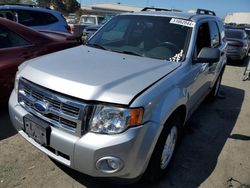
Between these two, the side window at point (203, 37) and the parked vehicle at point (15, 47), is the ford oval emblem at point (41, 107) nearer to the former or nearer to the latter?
the parked vehicle at point (15, 47)

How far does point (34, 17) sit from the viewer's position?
7895mm

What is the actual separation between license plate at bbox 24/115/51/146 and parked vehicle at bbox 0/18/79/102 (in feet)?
5.32

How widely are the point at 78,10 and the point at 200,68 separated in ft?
170

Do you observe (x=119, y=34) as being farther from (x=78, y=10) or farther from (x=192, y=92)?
(x=78, y=10)

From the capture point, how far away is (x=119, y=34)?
4.11m

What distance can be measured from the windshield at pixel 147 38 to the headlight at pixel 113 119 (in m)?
1.31

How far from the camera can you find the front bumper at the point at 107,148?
7.49ft

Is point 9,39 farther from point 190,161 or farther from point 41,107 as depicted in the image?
point 190,161

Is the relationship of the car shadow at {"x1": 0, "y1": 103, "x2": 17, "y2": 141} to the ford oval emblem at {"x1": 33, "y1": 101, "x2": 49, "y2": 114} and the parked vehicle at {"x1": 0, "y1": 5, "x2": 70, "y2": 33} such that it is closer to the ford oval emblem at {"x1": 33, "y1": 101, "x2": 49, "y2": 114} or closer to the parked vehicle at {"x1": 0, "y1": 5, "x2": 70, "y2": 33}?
the ford oval emblem at {"x1": 33, "y1": 101, "x2": 49, "y2": 114}

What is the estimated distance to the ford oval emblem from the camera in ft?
8.55

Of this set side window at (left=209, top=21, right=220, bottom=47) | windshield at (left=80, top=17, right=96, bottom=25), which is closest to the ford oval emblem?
side window at (left=209, top=21, right=220, bottom=47)

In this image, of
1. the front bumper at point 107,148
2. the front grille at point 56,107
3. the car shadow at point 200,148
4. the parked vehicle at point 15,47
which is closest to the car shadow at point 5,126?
the parked vehicle at point 15,47

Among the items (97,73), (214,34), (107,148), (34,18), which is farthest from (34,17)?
(107,148)

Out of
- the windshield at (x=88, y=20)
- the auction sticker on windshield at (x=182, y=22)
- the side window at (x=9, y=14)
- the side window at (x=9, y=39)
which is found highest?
the auction sticker on windshield at (x=182, y=22)
